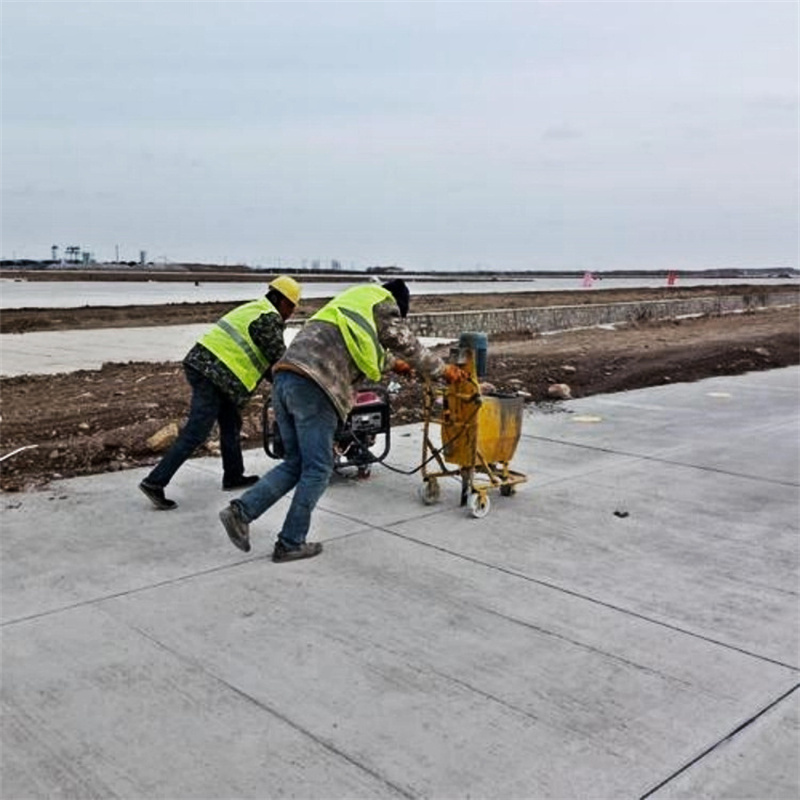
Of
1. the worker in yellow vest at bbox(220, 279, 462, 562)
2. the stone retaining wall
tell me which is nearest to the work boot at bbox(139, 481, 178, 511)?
the worker in yellow vest at bbox(220, 279, 462, 562)

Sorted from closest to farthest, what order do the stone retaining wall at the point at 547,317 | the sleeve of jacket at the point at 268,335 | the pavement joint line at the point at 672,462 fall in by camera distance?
the sleeve of jacket at the point at 268,335 → the pavement joint line at the point at 672,462 → the stone retaining wall at the point at 547,317

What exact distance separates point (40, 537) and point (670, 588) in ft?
11.5

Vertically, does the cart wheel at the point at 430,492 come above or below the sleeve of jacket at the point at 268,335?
below

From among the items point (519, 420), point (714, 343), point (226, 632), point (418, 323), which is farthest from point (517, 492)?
point (418, 323)

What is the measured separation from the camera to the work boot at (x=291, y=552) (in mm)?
4984

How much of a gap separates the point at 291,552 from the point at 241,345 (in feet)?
5.06

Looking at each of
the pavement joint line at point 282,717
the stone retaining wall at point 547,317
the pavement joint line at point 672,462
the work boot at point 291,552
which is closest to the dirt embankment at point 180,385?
the pavement joint line at point 672,462

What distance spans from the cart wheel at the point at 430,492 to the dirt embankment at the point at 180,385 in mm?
2311

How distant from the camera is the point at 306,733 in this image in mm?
3248

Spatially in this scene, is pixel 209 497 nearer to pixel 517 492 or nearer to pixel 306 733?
pixel 517 492

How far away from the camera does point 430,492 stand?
621cm

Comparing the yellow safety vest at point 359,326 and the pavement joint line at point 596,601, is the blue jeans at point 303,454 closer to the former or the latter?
the yellow safety vest at point 359,326

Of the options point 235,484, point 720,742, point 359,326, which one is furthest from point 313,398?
point 720,742

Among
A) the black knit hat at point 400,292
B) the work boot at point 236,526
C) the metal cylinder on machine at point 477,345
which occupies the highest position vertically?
the black knit hat at point 400,292
